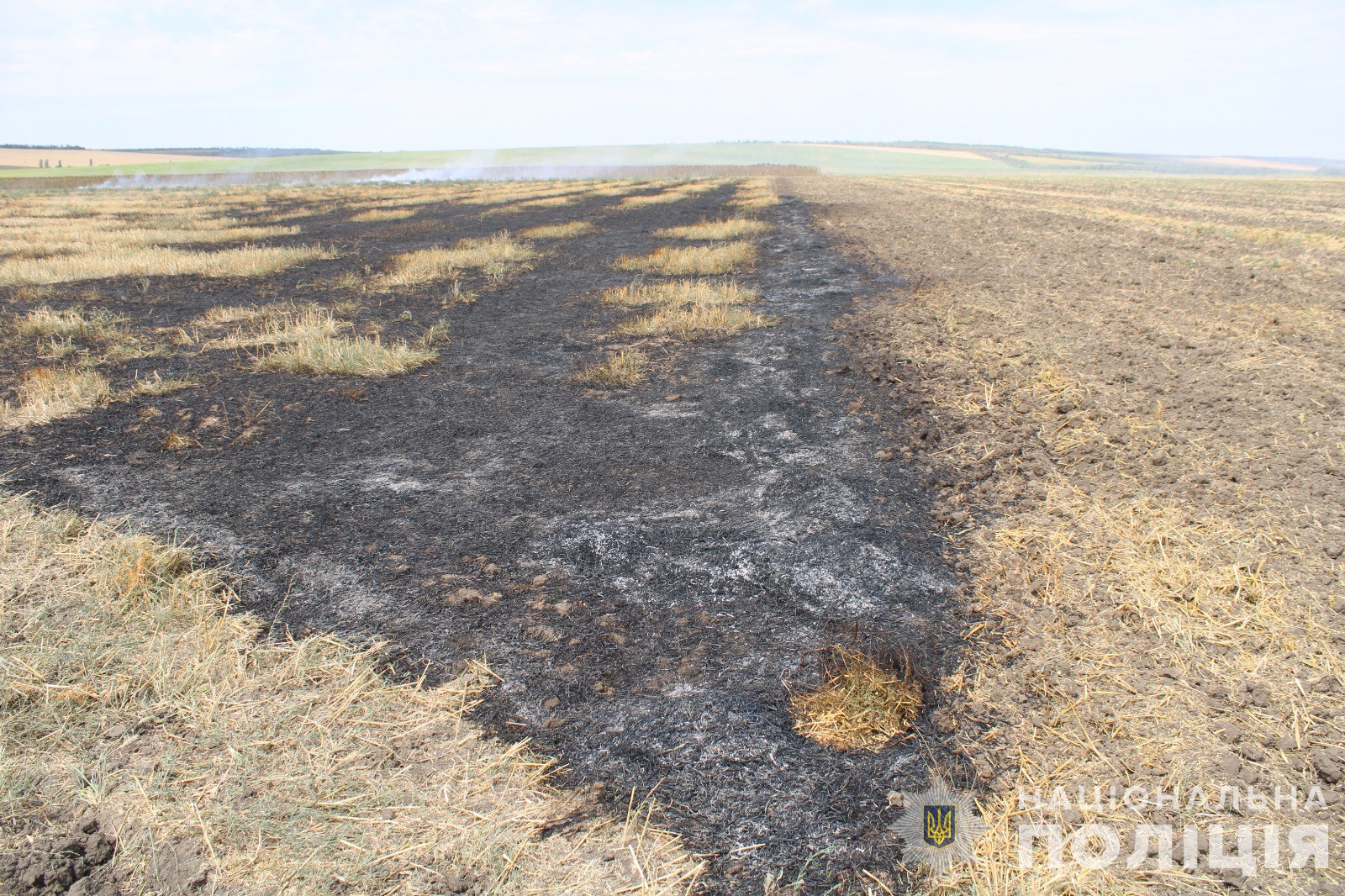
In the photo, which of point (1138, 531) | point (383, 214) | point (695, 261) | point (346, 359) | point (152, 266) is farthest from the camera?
point (383, 214)

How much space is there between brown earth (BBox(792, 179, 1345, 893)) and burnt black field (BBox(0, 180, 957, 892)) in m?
0.39

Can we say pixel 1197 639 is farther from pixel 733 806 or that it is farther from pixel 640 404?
pixel 640 404

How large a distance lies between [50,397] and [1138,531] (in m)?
10.2

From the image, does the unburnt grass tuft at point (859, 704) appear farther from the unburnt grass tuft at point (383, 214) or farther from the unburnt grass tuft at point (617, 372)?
the unburnt grass tuft at point (383, 214)

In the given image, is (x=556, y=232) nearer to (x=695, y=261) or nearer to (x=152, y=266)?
(x=695, y=261)

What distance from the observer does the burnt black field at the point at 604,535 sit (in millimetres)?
2873

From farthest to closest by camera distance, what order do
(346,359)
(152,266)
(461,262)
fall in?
(152,266), (461,262), (346,359)

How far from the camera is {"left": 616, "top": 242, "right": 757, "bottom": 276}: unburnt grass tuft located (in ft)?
47.4

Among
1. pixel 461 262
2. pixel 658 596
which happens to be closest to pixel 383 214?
pixel 461 262

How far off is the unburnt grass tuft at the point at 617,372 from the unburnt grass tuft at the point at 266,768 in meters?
4.77

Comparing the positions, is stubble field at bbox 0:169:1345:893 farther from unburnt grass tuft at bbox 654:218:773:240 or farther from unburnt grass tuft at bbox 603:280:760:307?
unburnt grass tuft at bbox 654:218:773:240

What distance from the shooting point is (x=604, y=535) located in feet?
15.5

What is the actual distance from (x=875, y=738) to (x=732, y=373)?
18.6 feet

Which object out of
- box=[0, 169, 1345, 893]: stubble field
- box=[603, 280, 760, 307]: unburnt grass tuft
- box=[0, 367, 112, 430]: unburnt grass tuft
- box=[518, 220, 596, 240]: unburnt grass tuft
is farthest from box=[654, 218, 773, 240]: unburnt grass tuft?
box=[0, 367, 112, 430]: unburnt grass tuft
